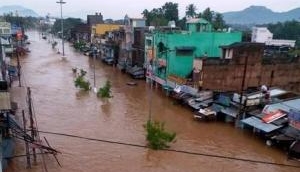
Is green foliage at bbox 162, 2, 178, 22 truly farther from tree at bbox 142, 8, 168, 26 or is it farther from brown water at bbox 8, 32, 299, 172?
brown water at bbox 8, 32, 299, 172

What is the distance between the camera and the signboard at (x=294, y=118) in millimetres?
19077

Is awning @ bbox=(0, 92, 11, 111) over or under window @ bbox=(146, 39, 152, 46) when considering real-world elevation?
under

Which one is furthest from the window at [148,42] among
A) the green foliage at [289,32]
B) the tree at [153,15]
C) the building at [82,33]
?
the green foliage at [289,32]

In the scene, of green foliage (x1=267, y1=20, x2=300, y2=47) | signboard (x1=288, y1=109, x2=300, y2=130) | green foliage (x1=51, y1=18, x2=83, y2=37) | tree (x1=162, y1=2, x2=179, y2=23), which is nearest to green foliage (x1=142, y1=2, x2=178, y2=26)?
tree (x1=162, y1=2, x2=179, y2=23)

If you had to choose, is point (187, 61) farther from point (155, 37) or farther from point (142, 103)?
point (142, 103)

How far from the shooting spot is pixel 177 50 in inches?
1328

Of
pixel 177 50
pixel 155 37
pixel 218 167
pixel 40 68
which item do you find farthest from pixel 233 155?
pixel 40 68

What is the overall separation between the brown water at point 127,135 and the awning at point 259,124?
1110 mm

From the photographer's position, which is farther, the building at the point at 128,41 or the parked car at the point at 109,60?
the parked car at the point at 109,60

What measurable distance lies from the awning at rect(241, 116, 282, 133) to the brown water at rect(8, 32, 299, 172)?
111 cm

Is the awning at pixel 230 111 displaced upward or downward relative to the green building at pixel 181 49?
downward

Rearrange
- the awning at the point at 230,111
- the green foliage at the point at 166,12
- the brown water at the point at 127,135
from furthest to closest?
the green foliage at the point at 166,12 → the awning at the point at 230,111 → the brown water at the point at 127,135

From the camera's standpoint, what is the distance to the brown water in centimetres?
1775

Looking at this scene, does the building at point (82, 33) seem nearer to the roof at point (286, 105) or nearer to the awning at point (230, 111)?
the awning at point (230, 111)
